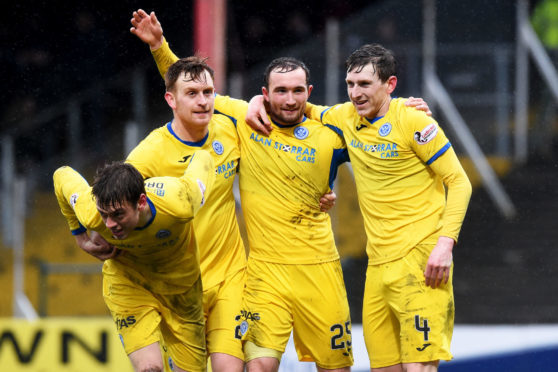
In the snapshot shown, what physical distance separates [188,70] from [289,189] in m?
0.79

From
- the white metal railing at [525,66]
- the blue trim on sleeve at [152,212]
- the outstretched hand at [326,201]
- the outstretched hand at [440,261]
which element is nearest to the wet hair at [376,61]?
the outstretched hand at [326,201]

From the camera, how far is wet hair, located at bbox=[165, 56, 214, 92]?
463cm

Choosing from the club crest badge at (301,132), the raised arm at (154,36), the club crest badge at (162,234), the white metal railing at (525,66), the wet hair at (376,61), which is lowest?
the club crest badge at (162,234)

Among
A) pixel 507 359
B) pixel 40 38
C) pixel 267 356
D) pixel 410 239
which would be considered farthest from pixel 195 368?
pixel 40 38

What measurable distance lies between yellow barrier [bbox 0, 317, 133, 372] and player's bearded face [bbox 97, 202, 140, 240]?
308 cm

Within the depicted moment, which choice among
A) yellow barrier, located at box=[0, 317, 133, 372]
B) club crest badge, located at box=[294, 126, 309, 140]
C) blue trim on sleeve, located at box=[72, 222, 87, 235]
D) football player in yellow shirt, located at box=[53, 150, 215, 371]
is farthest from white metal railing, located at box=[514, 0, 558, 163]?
blue trim on sleeve, located at box=[72, 222, 87, 235]

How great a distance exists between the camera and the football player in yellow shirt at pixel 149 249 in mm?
4039

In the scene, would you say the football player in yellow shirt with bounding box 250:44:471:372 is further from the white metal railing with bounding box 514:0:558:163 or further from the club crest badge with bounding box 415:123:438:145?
the white metal railing with bounding box 514:0:558:163

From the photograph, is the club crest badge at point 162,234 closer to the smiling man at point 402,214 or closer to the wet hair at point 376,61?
the smiling man at point 402,214

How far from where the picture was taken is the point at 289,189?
4.73 meters

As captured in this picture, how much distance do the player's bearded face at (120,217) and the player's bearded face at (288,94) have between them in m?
1.05

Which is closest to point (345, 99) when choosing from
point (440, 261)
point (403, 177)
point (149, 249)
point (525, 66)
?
point (525, 66)

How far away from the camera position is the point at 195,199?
13.7 ft

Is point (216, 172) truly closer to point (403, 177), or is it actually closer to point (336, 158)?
point (336, 158)
